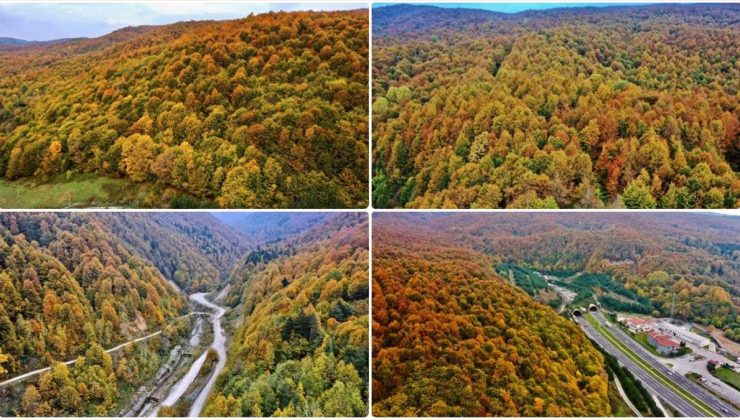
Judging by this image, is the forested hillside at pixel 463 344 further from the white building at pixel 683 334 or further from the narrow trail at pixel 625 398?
the white building at pixel 683 334

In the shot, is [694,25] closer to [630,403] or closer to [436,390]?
[630,403]

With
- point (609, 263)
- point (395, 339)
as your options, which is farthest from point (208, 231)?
point (609, 263)

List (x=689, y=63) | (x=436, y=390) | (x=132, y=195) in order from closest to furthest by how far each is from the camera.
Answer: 1. (x=436, y=390)
2. (x=132, y=195)
3. (x=689, y=63)

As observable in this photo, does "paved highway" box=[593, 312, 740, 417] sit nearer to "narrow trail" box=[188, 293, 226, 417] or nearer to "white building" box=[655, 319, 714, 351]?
"white building" box=[655, 319, 714, 351]

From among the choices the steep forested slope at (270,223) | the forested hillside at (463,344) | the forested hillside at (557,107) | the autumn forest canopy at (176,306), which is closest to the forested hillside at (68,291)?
the autumn forest canopy at (176,306)

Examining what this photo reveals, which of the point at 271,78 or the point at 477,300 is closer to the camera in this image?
the point at 477,300

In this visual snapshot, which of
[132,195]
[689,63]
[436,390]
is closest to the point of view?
[436,390]

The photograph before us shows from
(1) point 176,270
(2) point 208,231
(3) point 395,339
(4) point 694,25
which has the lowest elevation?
(3) point 395,339
